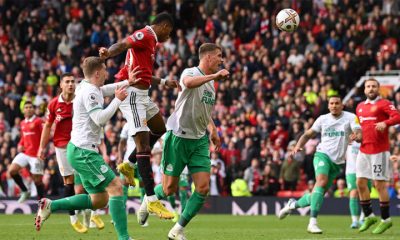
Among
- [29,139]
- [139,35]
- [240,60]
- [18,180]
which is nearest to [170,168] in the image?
[139,35]

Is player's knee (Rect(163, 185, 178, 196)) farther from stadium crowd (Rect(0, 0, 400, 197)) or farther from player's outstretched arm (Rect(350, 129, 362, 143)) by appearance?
stadium crowd (Rect(0, 0, 400, 197))

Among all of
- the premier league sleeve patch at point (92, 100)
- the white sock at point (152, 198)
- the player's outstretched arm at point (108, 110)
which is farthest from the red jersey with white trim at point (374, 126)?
the premier league sleeve patch at point (92, 100)

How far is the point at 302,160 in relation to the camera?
26422 millimetres

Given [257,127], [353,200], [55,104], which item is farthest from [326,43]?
[55,104]

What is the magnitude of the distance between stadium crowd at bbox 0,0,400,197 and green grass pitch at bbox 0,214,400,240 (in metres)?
5.66

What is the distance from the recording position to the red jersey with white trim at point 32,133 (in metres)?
21.5

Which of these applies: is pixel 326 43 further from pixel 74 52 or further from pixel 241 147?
pixel 74 52

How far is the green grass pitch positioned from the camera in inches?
597

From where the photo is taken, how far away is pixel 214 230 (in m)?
17.3

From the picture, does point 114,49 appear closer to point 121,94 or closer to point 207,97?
point 207,97

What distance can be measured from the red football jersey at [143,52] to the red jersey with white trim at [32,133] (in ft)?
24.1

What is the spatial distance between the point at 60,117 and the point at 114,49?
4103 millimetres

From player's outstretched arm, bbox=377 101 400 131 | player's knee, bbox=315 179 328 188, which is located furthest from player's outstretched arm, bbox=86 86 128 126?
player's knee, bbox=315 179 328 188

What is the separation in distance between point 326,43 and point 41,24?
10.8 m
